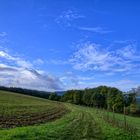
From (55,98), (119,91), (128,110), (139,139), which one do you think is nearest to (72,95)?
(55,98)

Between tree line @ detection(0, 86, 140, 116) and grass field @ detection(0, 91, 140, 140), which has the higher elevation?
tree line @ detection(0, 86, 140, 116)

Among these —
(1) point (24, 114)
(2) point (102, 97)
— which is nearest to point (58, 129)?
(1) point (24, 114)

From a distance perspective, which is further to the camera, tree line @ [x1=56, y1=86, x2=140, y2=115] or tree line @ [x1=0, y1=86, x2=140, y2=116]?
tree line @ [x1=0, y1=86, x2=140, y2=116]

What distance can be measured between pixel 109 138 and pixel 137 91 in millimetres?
137365

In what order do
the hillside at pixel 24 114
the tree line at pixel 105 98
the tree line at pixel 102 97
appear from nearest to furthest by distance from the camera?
the hillside at pixel 24 114, the tree line at pixel 105 98, the tree line at pixel 102 97

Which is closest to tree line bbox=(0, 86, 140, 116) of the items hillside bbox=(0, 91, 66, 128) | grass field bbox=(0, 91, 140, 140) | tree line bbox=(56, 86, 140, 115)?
tree line bbox=(56, 86, 140, 115)

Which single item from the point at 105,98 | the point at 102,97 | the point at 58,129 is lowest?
the point at 58,129

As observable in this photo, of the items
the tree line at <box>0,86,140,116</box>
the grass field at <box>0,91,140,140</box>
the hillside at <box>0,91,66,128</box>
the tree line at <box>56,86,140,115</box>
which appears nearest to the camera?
the grass field at <box>0,91,140,140</box>

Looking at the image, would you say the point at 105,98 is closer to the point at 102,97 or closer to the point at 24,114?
the point at 102,97

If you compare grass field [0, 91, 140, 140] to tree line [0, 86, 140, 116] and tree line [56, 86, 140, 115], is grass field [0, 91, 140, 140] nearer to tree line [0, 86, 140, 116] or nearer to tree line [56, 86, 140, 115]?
tree line [0, 86, 140, 116]

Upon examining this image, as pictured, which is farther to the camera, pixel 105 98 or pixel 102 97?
pixel 102 97

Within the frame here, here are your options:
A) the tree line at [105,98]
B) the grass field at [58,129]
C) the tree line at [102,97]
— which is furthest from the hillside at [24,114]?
the tree line at [105,98]

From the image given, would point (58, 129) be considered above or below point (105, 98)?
below

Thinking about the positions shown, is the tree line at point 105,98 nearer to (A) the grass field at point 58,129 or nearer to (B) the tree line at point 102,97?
(B) the tree line at point 102,97
